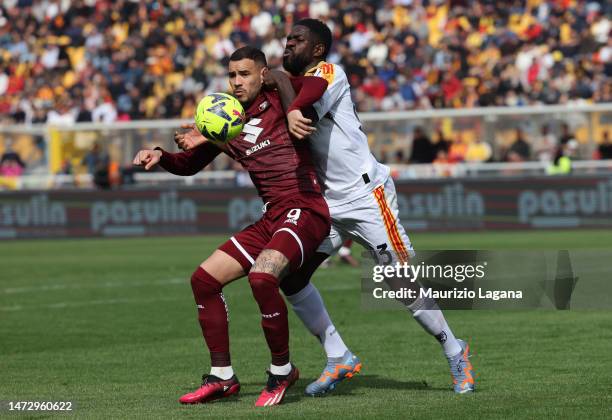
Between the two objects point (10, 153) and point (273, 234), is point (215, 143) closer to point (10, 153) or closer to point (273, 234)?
point (273, 234)

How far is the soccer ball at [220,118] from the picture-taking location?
7973 millimetres

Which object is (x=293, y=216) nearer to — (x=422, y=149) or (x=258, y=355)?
(x=258, y=355)

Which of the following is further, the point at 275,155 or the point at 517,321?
the point at 517,321

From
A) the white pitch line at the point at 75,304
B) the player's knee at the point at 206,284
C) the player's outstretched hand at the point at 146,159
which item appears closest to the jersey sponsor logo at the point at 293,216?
the player's knee at the point at 206,284

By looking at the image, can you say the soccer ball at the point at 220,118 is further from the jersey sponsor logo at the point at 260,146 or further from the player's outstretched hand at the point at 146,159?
the player's outstretched hand at the point at 146,159

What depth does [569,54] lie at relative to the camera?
30.9 meters

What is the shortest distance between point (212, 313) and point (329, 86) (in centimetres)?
169

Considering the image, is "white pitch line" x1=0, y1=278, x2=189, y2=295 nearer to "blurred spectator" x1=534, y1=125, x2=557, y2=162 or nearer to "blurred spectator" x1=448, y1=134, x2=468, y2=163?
"blurred spectator" x1=448, y1=134, x2=468, y2=163

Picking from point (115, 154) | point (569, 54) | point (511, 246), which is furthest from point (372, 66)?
point (511, 246)

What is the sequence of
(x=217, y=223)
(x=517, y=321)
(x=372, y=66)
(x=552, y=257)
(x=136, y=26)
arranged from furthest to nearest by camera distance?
(x=136, y=26) < (x=372, y=66) < (x=217, y=223) < (x=517, y=321) < (x=552, y=257)

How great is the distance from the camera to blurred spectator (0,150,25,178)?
99.3 feet

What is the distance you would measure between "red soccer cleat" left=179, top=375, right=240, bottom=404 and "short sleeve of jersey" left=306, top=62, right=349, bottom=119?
1847 mm

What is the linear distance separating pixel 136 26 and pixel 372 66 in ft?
30.2

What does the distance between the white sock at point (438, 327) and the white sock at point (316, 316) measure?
691 millimetres
